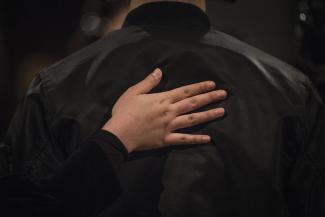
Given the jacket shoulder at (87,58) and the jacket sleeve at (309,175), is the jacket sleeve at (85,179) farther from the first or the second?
the jacket sleeve at (309,175)

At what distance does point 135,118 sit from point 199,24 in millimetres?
358

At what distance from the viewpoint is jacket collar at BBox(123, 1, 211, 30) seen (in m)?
1.39

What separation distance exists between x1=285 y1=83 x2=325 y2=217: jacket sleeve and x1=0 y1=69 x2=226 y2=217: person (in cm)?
24

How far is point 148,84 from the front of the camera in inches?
49.5

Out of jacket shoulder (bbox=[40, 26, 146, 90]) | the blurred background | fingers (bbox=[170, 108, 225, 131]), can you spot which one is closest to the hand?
fingers (bbox=[170, 108, 225, 131])

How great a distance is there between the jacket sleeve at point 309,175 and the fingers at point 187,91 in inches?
10.2

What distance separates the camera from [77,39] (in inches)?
193

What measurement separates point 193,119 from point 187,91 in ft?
0.24

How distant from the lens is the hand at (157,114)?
120 centimetres

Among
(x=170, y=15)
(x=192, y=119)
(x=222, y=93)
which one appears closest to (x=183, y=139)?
(x=192, y=119)

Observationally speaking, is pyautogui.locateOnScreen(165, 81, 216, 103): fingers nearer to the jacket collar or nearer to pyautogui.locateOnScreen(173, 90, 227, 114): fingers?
pyautogui.locateOnScreen(173, 90, 227, 114): fingers

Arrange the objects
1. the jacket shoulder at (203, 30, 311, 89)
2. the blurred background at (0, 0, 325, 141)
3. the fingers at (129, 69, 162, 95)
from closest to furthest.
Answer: the fingers at (129, 69, 162, 95), the jacket shoulder at (203, 30, 311, 89), the blurred background at (0, 0, 325, 141)

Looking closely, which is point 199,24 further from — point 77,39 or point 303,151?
point 77,39

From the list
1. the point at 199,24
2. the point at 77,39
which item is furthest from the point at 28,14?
the point at 199,24
